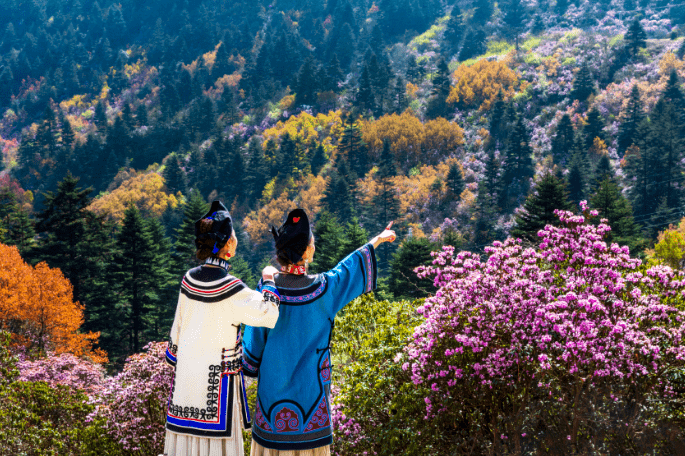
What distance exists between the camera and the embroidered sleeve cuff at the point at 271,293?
120 inches

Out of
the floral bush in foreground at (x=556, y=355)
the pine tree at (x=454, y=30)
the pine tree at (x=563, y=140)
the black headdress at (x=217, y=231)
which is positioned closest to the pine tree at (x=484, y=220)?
the pine tree at (x=563, y=140)

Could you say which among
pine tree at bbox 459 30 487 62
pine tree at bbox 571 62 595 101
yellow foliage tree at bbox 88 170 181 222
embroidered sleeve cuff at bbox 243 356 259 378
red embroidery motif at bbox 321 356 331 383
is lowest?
red embroidery motif at bbox 321 356 331 383

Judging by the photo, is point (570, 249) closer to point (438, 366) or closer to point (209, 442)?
point (438, 366)

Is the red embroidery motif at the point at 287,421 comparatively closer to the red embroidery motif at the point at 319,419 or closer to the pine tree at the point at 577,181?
the red embroidery motif at the point at 319,419

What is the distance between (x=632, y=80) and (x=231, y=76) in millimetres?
76023

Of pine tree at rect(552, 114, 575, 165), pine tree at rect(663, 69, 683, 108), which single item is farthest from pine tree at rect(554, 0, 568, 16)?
pine tree at rect(552, 114, 575, 165)

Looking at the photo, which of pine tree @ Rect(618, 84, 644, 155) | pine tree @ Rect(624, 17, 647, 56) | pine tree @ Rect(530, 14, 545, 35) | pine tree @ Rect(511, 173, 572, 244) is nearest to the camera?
pine tree @ Rect(511, 173, 572, 244)

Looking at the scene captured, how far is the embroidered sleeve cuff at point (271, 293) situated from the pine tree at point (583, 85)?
81472 mm

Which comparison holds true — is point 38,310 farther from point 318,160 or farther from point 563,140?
point 318,160

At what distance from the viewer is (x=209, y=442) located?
318 centimetres

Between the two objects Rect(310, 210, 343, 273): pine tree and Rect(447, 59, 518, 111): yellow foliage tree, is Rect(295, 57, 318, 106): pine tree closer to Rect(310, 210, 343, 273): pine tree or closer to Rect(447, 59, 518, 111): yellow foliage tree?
Rect(447, 59, 518, 111): yellow foliage tree

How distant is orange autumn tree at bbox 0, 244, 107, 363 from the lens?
26.9m

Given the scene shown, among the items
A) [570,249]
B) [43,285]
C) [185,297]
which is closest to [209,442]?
[185,297]

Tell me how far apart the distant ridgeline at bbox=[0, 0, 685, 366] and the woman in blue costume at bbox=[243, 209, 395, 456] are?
83.4 feet
